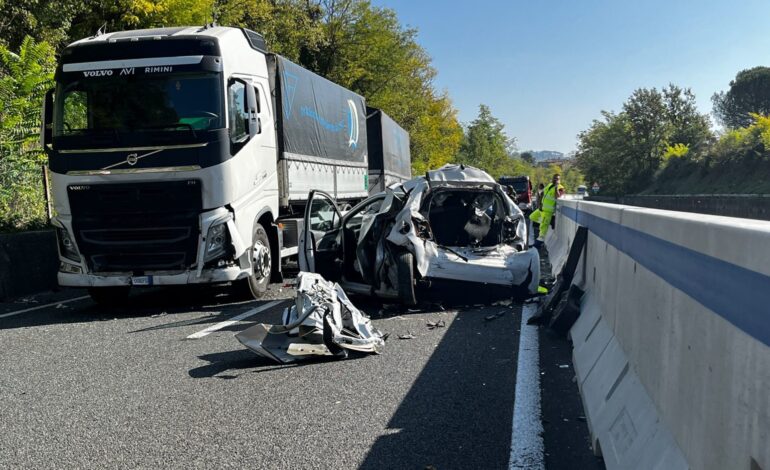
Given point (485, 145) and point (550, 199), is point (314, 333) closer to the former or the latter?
point (550, 199)

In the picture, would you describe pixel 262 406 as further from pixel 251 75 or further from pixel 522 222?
pixel 251 75

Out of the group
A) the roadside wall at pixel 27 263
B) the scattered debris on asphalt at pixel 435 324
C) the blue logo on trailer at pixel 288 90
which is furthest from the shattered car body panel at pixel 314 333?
the roadside wall at pixel 27 263

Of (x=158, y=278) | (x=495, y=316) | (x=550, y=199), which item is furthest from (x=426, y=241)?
(x=550, y=199)

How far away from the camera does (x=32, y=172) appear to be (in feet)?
44.9

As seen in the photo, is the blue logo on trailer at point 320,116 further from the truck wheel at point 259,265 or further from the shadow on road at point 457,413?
the shadow on road at point 457,413

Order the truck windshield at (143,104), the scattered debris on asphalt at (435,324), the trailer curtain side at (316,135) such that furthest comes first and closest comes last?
the trailer curtain side at (316,135) → the truck windshield at (143,104) → the scattered debris on asphalt at (435,324)

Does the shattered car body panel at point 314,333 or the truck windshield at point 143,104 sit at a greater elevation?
the truck windshield at point 143,104

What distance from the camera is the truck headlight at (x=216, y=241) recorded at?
27.3 feet

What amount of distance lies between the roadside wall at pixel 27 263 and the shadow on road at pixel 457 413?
7.22m

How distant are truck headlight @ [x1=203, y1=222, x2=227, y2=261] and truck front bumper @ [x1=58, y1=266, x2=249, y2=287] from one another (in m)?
0.21

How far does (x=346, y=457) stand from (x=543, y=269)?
9755mm

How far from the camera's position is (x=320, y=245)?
351 inches

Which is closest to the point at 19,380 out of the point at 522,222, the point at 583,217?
the point at 583,217

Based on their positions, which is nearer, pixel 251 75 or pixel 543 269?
pixel 251 75
